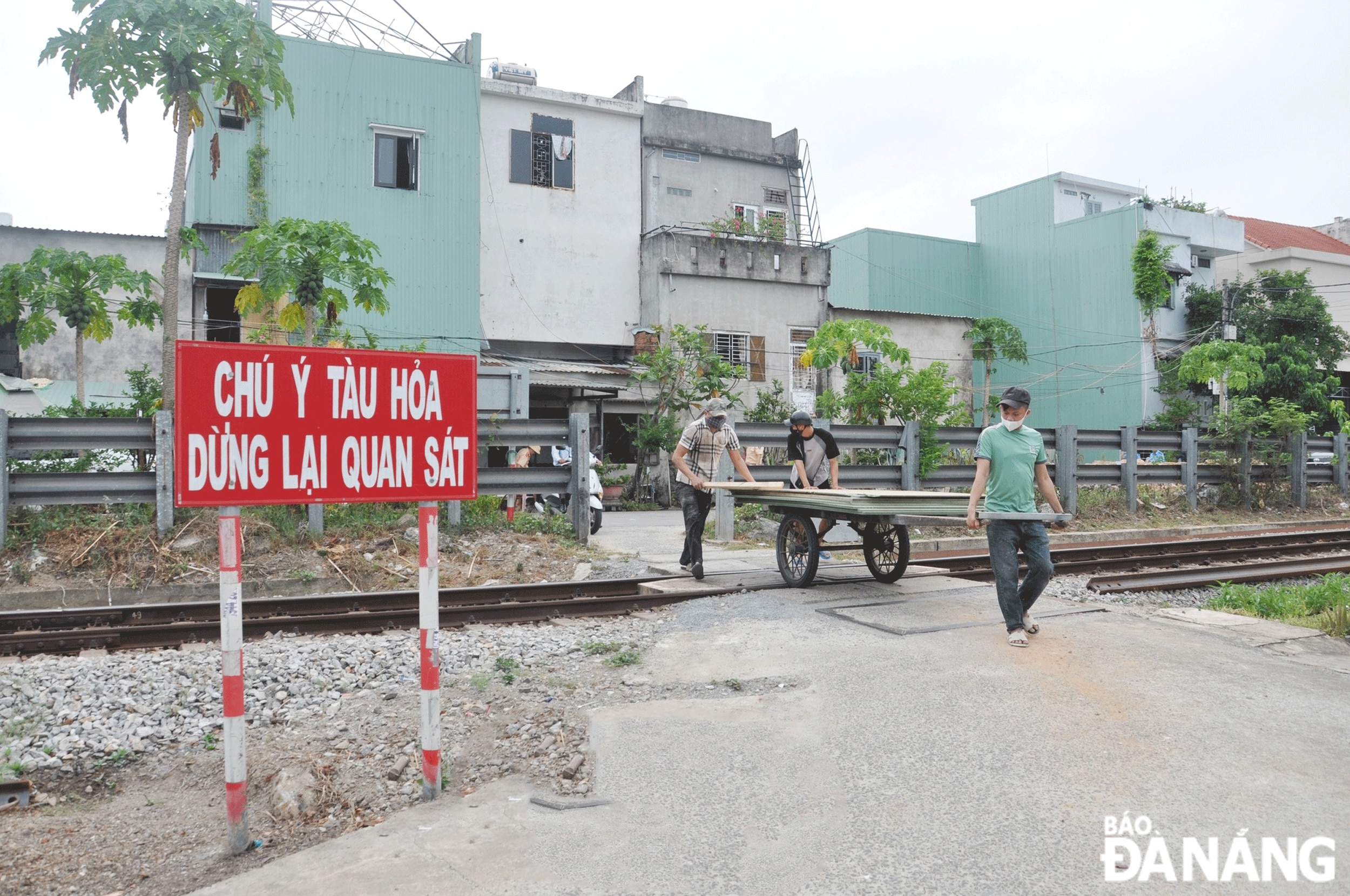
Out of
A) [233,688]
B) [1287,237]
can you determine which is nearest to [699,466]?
[233,688]

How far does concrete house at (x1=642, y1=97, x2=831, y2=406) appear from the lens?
91.9 ft

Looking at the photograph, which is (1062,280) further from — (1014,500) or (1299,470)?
(1014,500)

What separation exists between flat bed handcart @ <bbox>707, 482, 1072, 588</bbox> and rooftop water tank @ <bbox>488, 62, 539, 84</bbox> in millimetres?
21513

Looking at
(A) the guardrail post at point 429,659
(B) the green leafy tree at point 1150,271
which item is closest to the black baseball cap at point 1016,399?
(A) the guardrail post at point 429,659

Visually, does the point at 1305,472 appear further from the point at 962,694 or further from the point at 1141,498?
the point at 962,694

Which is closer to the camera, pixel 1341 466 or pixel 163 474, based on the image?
pixel 163 474

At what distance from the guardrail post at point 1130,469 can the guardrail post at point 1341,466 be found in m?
7.28

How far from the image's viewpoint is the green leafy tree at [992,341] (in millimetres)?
32719

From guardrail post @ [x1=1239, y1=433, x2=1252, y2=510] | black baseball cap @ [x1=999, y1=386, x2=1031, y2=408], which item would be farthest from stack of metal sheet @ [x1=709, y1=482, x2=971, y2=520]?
guardrail post @ [x1=1239, y1=433, x2=1252, y2=510]

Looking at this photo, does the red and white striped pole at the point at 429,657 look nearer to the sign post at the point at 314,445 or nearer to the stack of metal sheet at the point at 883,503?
the sign post at the point at 314,445

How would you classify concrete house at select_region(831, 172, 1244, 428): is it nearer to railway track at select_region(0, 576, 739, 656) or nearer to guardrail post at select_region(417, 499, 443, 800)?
railway track at select_region(0, 576, 739, 656)

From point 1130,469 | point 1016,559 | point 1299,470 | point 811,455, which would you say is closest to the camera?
point 1016,559

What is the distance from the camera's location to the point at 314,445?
4.30 metres

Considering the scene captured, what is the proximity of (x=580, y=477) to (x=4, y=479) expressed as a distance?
6.51 m
